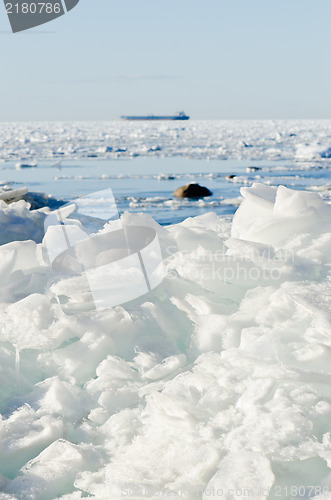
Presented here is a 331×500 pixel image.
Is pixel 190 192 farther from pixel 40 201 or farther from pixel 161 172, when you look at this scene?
pixel 161 172

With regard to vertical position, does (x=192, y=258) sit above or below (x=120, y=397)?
above

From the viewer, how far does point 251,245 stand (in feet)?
9.34

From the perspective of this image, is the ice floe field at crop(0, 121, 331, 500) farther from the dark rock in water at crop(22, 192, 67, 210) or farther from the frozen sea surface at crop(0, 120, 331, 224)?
the frozen sea surface at crop(0, 120, 331, 224)

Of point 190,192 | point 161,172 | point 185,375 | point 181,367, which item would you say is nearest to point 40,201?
point 190,192

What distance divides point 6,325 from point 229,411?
108 centimetres

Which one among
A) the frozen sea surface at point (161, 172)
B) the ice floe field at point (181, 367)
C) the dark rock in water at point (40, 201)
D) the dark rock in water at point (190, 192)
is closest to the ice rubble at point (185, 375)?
the ice floe field at point (181, 367)

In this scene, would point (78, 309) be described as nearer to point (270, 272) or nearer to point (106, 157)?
point (270, 272)

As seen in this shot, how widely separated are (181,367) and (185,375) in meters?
0.10

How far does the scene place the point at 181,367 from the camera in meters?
2.36

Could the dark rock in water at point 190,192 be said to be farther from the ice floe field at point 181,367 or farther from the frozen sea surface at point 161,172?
the ice floe field at point 181,367

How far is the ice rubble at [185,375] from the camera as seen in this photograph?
1.88 meters

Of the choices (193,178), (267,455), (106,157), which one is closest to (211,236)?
(267,455)

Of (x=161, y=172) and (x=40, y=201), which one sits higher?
(x=40, y=201)

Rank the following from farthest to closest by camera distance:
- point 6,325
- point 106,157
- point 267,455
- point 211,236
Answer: point 106,157, point 211,236, point 6,325, point 267,455
